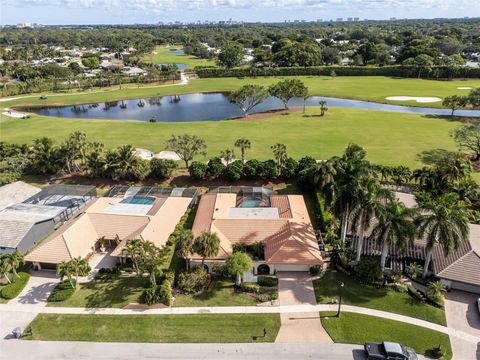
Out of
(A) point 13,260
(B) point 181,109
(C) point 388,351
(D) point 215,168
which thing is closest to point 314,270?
(C) point 388,351

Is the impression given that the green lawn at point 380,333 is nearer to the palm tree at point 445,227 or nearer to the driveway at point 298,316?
the driveway at point 298,316

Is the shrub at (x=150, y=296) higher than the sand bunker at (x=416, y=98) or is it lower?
lower

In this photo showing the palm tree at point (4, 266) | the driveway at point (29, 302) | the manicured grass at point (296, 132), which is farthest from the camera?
the manicured grass at point (296, 132)

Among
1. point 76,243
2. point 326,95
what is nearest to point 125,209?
point 76,243

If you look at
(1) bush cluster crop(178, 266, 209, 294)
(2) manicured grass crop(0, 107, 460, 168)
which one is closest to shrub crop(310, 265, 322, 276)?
(1) bush cluster crop(178, 266, 209, 294)

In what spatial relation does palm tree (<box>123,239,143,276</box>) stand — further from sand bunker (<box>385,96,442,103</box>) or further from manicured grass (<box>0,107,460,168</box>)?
sand bunker (<box>385,96,442,103</box>)

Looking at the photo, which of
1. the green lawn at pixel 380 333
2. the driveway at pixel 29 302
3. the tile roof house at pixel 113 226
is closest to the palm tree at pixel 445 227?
the green lawn at pixel 380 333
